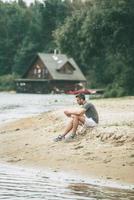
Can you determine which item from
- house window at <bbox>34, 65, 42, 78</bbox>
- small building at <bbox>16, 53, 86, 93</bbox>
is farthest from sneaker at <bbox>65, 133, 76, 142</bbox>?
house window at <bbox>34, 65, 42, 78</bbox>

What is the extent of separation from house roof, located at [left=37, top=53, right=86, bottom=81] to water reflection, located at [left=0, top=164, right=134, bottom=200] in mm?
89130

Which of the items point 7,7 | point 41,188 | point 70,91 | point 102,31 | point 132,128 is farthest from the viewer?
point 7,7

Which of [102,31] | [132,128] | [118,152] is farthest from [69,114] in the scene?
[102,31]

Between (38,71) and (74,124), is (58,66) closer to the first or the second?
(38,71)

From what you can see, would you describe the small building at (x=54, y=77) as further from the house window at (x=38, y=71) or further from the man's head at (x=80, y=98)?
the man's head at (x=80, y=98)

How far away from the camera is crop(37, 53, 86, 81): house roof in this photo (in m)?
103

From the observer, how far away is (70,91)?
324 ft

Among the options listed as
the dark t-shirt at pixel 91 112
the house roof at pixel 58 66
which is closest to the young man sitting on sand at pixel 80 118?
the dark t-shirt at pixel 91 112

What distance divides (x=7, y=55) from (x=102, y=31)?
7883cm

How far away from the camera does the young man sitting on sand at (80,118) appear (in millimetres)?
16562

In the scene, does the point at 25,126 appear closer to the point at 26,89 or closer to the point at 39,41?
the point at 26,89

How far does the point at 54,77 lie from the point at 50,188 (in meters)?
91.3

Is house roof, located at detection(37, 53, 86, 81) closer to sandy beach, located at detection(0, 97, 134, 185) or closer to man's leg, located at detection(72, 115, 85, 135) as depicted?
sandy beach, located at detection(0, 97, 134, 185)

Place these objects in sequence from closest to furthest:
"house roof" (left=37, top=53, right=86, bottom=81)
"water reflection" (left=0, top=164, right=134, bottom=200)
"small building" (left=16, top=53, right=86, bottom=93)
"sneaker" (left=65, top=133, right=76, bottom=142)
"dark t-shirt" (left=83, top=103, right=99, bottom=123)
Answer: "water reflection" (left=0, top=164, right=134, bottom=200)
"sneaker" (left=65, top=133, right=76, bottom=142)
"dark t-shirt" (left=83, top=103, right=99, bottom=123)
"small building" (left=16, top=53, right=86, bottom=93)
"house roof" (left=37, top=53, right=86, bottom=81)
